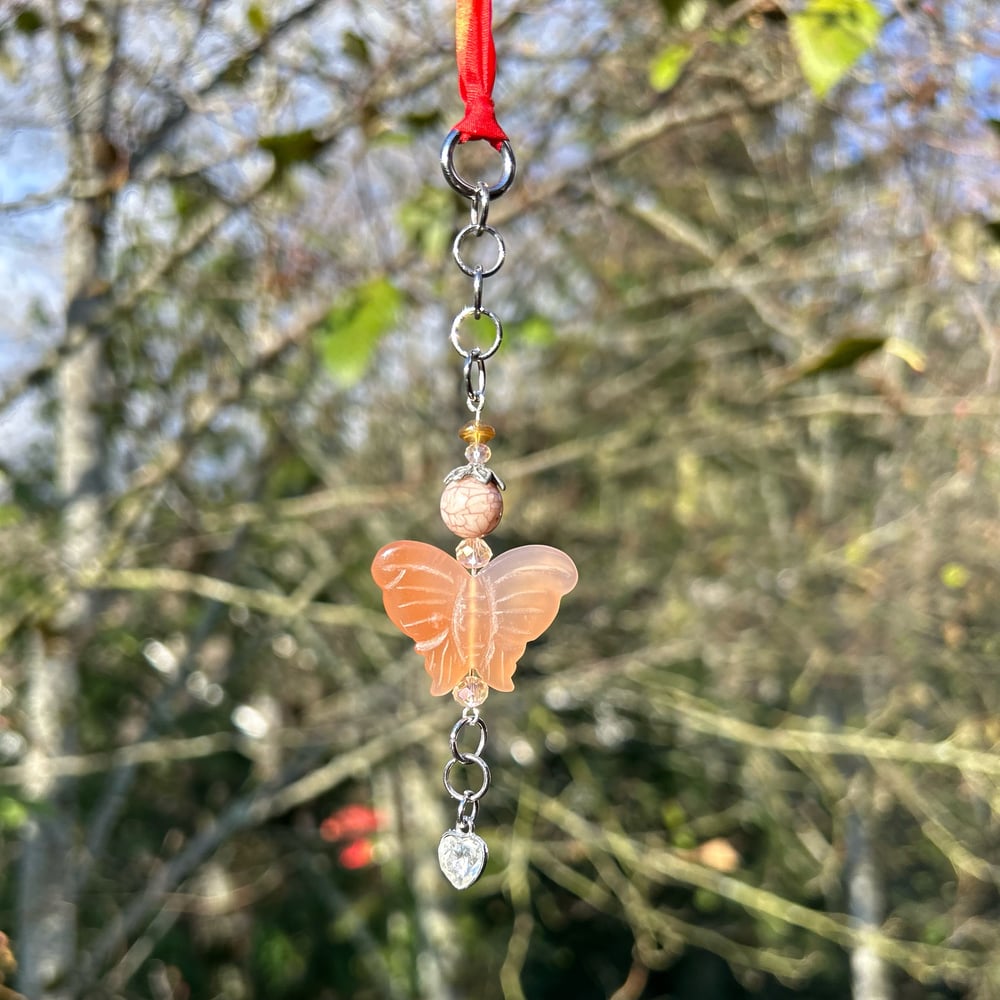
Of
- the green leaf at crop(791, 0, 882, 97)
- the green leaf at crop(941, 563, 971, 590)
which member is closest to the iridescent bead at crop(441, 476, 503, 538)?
A: the green leaf at crop(791, 0, 882, 97)

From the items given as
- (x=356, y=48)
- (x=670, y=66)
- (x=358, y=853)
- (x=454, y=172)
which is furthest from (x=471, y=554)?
(x=358, y=853)

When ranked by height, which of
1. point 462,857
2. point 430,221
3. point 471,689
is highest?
point 430,221

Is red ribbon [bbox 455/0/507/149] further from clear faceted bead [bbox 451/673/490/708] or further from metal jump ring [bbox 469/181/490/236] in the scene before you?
clear faceted bead [bbox 451/673/490/708]

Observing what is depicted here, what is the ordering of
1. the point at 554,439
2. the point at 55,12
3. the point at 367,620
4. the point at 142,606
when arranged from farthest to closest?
the point at 554,439, the point at 142,606, the point at 367,620, the point at 55,12

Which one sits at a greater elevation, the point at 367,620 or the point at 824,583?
the point at 824,583

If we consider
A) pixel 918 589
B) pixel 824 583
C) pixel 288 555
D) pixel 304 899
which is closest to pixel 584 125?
pixel 918 589

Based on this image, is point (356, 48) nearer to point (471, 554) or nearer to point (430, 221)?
point (430, 221)

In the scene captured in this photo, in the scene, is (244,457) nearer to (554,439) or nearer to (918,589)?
(554,439)
